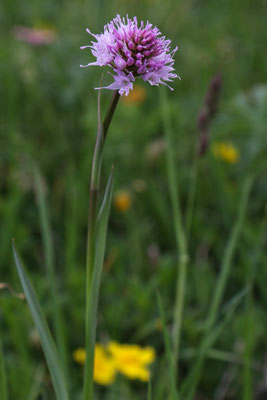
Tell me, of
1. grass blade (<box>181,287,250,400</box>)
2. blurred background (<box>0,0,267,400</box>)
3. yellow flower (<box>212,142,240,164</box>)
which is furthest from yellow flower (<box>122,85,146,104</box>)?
grass blade (<box>181,287,250,400</box>)

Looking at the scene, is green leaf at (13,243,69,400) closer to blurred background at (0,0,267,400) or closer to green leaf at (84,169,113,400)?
green leaf at (84,169,113,400)

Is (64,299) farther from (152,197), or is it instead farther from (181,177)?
(181,177)

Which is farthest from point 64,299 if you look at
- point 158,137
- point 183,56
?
point 183,56

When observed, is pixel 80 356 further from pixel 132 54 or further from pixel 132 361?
pixel 132 54

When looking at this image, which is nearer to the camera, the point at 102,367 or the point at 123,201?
the point at 102,367

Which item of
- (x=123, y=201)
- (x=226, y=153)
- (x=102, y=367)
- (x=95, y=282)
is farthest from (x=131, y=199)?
(x=95, y=282)
